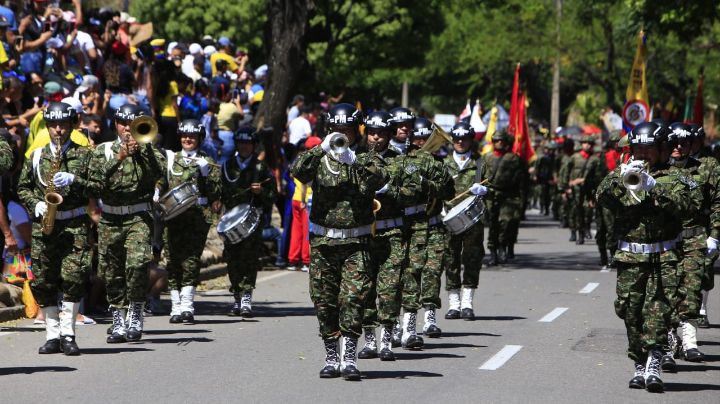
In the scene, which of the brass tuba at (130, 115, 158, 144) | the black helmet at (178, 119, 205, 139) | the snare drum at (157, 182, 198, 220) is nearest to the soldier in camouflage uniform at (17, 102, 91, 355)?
the brass tuba at (130, 115, 158, 144)

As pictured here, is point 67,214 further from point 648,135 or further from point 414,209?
point 648,135

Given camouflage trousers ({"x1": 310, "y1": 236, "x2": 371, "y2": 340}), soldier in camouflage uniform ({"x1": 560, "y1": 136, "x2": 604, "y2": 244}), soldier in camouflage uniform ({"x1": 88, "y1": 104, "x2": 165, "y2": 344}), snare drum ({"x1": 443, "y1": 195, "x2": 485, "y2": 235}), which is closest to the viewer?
camouflage trousers ({"x1": 310, "y1": 236, "x2": 371, "y2": 340})

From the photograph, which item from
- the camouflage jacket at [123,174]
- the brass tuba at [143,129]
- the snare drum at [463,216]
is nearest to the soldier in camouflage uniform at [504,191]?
the snare drum at [463,216]

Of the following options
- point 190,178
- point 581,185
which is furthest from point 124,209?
point 581,185

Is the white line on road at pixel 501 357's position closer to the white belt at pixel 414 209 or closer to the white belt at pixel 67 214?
the white belt at pixel 414 209

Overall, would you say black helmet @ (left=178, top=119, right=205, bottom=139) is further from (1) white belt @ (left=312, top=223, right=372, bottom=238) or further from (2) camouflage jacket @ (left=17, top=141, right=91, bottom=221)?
(1) white belt @ (left=312, top=223, right=372, bottom=238)

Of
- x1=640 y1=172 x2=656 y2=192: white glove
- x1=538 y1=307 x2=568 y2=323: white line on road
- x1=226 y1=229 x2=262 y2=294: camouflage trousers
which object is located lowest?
x1=538 y1=307 x2=568 y2=323: white line on road

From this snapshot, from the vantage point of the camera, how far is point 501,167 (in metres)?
21.8

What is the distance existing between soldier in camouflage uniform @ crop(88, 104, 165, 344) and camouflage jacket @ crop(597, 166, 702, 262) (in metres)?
4.16

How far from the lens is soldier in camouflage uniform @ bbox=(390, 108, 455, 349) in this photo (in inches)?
476

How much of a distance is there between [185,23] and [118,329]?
104ft

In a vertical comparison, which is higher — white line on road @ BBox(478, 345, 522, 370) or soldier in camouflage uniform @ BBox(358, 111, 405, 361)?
soldier in camouflage uniform @ BBox(358, 111, 405, 361)

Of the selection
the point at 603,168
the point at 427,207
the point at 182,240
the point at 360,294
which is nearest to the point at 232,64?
the point at 603,168

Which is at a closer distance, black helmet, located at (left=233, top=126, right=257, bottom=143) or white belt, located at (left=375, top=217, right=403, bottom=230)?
white belt, located at (left=375, top=217, right=403, bottom=230)
